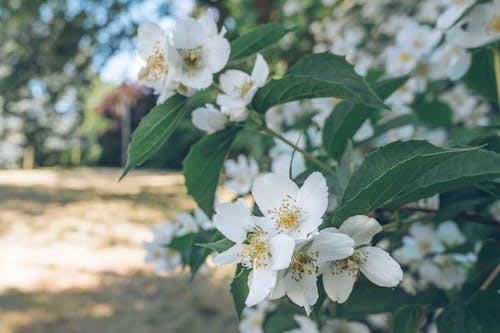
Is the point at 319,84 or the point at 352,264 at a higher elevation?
the point at 319,84

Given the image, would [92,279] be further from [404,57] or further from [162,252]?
[404,57]

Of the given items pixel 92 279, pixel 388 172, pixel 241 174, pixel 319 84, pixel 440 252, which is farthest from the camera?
pixel 92 279

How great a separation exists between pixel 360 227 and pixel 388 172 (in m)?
0.08

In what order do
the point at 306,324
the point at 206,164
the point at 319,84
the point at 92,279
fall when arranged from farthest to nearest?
the point at 92,279 < the point at 306,324 < the point at 206,164 < the point at 319,84

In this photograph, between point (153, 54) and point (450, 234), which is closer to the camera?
point (153, 54)

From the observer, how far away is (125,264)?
4539mm

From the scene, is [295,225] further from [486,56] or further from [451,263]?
[451,263]

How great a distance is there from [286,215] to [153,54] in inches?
12.0

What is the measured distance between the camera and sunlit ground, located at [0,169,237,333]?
3.23 m

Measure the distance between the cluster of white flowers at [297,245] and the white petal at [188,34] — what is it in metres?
0.22

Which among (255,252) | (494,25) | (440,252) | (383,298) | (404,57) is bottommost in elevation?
(440,252)

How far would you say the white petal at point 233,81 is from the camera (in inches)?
27.4

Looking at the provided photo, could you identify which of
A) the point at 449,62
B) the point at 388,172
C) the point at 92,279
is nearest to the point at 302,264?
the point at 388,172

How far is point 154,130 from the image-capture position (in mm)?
651
